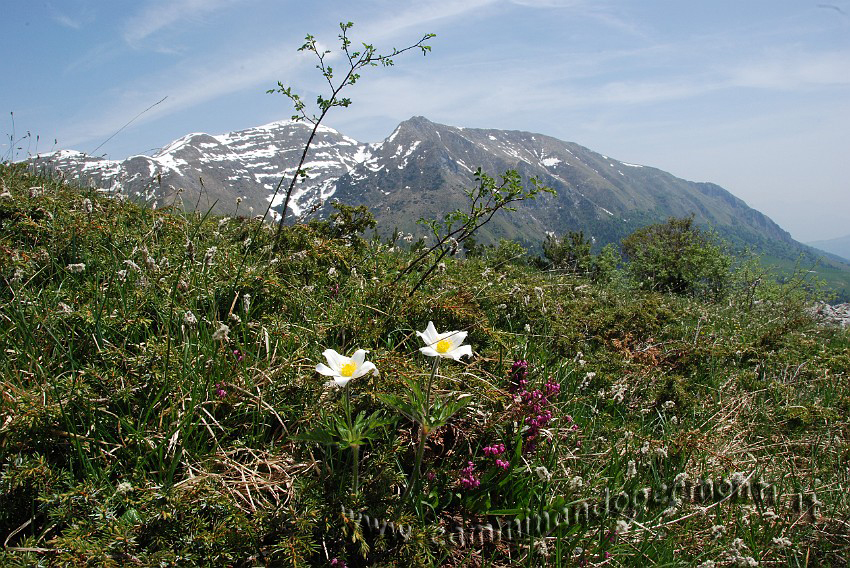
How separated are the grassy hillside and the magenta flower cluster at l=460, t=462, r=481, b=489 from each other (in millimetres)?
23

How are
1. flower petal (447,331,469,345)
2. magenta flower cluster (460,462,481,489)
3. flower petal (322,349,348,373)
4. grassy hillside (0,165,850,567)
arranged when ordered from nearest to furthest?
grassy hillside (0,165,850,567)
flower petal (322,349,348,373)
flower petal (447,331,469,345)
magenta flower cluster (460,462,481,489)

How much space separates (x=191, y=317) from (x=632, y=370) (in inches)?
155

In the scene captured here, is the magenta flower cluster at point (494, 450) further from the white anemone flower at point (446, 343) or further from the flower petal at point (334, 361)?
the flower petal at point (334, 361)

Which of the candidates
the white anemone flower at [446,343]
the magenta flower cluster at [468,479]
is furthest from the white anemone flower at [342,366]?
the magenta flower cluster at [468,479]

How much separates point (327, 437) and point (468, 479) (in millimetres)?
826

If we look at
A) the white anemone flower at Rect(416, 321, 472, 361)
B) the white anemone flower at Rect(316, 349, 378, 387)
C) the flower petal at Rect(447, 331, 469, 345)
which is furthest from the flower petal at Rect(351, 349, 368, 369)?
the flower petal at Rect(447, 331, 469, 345)

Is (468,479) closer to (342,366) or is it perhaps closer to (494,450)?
(494,450)

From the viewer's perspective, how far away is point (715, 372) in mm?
5422

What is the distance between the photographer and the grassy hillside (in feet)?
6.86

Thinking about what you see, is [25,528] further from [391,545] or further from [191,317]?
[391,545]

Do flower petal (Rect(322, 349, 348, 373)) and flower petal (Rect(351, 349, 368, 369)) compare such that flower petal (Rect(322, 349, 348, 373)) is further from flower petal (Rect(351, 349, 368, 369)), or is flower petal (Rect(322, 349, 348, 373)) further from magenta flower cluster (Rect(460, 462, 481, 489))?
magenta flower cluster (Rect(460, 462, 481, 489))

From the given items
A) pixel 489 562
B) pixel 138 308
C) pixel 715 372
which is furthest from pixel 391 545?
pixel 715 372

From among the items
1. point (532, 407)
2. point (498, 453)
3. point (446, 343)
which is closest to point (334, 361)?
point (446, 343)

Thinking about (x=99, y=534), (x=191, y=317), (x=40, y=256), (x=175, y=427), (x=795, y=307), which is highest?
(x=40, y=256)
